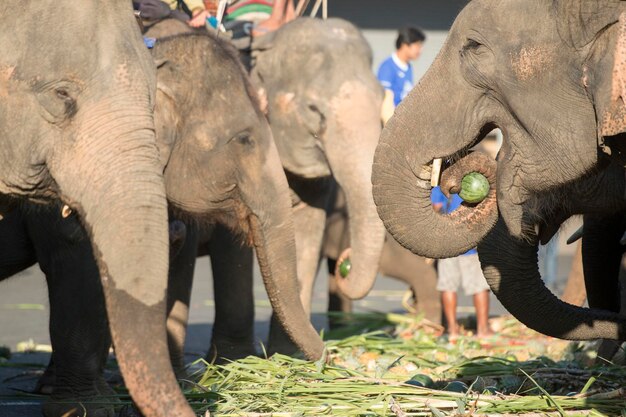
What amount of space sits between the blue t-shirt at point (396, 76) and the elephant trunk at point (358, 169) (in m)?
3.31

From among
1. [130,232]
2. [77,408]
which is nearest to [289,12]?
[77,408]

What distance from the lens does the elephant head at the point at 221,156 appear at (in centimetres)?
597

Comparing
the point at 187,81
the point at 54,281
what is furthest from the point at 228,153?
the point at 54,281

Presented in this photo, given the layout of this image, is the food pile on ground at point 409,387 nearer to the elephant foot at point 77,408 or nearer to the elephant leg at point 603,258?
the elephant foot at point 77,408

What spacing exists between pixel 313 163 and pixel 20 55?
3.81 meters

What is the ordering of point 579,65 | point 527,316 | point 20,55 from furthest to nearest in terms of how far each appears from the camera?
1. point 527,316
2. point 579,65
3. point 20,55

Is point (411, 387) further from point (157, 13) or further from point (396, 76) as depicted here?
point (396, 76)

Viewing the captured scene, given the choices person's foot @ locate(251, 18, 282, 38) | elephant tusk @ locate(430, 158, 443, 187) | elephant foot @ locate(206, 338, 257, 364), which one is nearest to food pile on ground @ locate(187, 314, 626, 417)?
elephant foot @ locate(206, 338, 257, 364)

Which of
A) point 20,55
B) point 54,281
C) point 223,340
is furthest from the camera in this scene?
point 223,340

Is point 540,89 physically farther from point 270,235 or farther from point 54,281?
point 54,281

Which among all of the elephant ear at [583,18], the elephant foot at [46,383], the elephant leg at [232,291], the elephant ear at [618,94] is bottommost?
the elephant foot at [46,383]

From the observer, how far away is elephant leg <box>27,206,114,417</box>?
566 centimetres

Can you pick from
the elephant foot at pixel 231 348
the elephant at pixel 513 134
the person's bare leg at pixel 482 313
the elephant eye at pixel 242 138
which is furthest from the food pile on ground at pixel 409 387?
the person's bare leg at pixel 482 313

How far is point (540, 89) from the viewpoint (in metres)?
4.27
